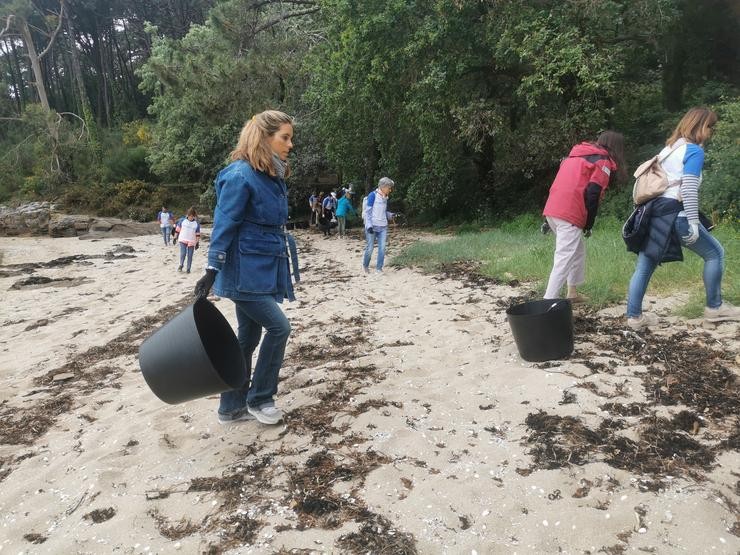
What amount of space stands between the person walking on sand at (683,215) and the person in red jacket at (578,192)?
38 centimetres

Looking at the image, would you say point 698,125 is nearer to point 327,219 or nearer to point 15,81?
point 327,219

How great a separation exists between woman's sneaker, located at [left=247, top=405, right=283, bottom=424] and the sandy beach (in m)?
0.06

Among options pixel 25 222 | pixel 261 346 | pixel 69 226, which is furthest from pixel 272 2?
pixel 25 222

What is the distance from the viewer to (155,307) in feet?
24.2

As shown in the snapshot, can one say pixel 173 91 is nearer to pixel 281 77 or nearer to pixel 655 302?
pixel 281 77

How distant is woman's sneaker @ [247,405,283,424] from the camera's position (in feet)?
10.2

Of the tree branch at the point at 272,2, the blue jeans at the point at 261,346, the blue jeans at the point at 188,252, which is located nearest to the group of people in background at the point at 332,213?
the blue jeans at the point at 188,252

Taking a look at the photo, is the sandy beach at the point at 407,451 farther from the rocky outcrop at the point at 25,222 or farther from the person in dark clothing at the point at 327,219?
the rocky outcrop at the point at 25,222

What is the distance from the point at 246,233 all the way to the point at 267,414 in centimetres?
110

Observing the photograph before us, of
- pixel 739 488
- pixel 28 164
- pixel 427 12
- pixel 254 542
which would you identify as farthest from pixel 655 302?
pixel 28 164

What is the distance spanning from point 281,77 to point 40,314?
32.2 feet

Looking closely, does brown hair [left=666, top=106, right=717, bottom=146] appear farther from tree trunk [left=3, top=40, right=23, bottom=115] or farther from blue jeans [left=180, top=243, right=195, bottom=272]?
tree trunk [left=3, top=40, right=23, bottom=115]

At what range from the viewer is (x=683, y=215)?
374 centimetres

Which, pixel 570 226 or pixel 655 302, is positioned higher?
pixel 570 226
